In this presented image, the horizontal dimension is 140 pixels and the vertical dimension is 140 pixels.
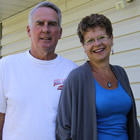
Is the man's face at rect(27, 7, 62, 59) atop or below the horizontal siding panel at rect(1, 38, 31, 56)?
below

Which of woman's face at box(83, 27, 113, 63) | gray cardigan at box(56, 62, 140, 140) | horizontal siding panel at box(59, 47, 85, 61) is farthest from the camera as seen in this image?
horizontal siding panel at box(59, 47, 85, 61)

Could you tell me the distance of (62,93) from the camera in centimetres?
173

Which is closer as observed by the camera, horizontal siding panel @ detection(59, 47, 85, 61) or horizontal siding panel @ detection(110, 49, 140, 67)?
horizontal siding panel @ detection(110, 49, 140, 67)

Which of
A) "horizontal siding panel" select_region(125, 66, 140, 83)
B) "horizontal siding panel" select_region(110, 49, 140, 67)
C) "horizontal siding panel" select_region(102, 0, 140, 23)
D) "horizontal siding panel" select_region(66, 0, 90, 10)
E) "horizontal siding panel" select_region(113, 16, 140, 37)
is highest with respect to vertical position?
"horizontal siding panel" select_region(66, 0, 90, 10)

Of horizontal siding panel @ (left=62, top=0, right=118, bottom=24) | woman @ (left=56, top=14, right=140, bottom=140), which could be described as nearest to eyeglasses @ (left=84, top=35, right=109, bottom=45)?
woman @ (left=56, top=14, right=140, bottom=140)

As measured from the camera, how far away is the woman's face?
1816 millimetres

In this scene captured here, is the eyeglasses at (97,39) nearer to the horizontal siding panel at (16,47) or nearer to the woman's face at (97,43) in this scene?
the woman's face at (97,43)

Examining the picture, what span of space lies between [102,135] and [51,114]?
389 mm

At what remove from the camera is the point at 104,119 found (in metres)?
1.68

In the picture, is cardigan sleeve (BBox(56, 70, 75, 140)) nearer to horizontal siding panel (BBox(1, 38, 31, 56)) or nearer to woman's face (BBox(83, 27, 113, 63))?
woman's face (BBox(83, 27, 113, 63))

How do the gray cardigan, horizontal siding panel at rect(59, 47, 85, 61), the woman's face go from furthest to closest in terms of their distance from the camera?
1. horizontal siding panel at rect(59, 47, 85, 61)
2. the woman's face
3. the gray cardigan

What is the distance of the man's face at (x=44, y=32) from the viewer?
190 cm

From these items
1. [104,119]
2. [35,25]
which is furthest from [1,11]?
[104,119]

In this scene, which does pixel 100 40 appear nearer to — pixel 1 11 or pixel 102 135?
pixel 102 135
